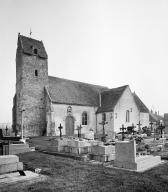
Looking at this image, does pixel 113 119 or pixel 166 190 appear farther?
pixel 113 119

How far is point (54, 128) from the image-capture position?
25016 mm

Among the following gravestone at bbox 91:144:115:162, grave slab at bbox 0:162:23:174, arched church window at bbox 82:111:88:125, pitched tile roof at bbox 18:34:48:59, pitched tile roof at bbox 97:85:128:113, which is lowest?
gravestone at bbox 91:144:115:162

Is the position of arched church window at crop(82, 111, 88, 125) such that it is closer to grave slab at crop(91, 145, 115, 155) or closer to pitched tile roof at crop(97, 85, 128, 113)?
pitched tile roof at crop(97, 85, 128, 113)

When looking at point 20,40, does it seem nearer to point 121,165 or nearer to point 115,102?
point 115,102

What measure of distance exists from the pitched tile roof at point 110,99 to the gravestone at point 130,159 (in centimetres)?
2026

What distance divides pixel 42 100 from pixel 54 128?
4.31 m

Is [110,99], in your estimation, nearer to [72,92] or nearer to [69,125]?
[72,92]

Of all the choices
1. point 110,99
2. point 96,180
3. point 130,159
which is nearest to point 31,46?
point 110,99

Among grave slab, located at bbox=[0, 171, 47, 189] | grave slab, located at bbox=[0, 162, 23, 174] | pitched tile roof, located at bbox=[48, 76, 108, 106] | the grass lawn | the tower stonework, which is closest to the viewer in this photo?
the grass lawn

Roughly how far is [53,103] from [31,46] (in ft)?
28.7

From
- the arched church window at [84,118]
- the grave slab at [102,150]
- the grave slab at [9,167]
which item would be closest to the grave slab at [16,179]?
the grave slab at [9,167]

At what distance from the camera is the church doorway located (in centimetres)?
2728

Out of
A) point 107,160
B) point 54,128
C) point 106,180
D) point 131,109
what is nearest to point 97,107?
point 131,109

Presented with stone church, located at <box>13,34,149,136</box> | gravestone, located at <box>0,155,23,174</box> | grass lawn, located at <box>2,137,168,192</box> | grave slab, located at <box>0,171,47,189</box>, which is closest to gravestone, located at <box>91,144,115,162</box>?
grass lawn, located at <box>2,137,168,192</box>
